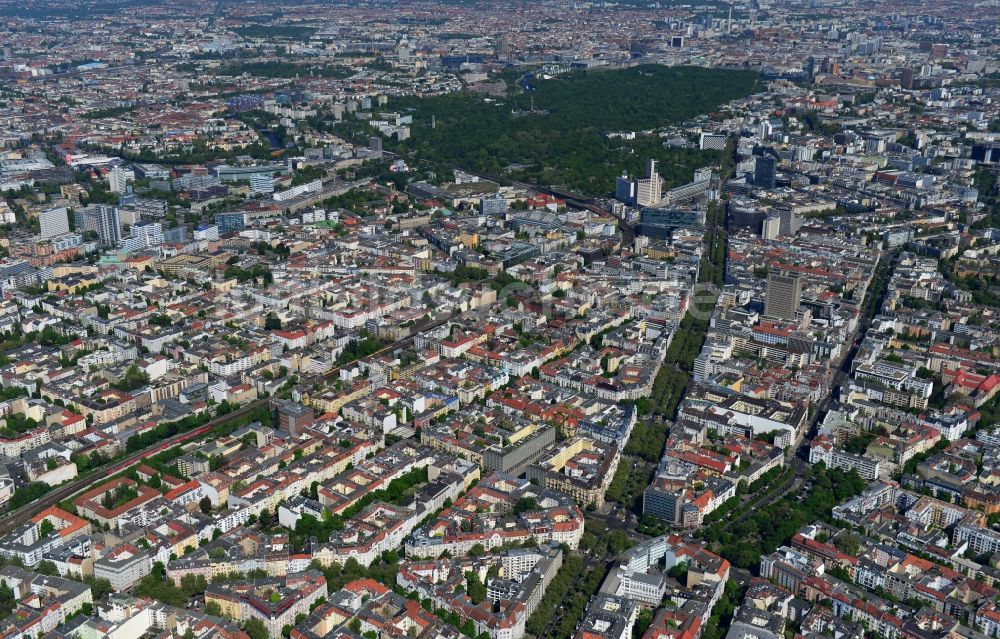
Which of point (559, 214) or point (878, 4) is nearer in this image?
point (559, 214)

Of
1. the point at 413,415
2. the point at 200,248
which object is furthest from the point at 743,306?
the point at 200,248

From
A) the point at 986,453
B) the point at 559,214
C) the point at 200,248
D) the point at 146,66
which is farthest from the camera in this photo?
the point at 146,66

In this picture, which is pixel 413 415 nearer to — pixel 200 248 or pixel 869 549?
pixel 869 549

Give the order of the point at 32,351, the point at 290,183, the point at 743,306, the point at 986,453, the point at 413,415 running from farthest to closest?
the point at 290,183, the point at 743,306, the point at 32,351, the point at 413,415, the point at 986,453

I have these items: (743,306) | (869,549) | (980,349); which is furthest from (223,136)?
(869,549)

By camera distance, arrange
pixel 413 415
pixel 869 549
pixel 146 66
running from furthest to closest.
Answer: pixel 146 66, pixel 413 415, pixel 869 549

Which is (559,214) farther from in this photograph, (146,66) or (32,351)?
Result: (146,66)

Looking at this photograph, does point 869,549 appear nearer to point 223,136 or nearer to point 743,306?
point 743,306

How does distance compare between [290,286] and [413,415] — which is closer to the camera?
[413,415]

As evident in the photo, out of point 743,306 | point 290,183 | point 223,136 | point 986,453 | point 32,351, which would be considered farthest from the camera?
point 223,136
